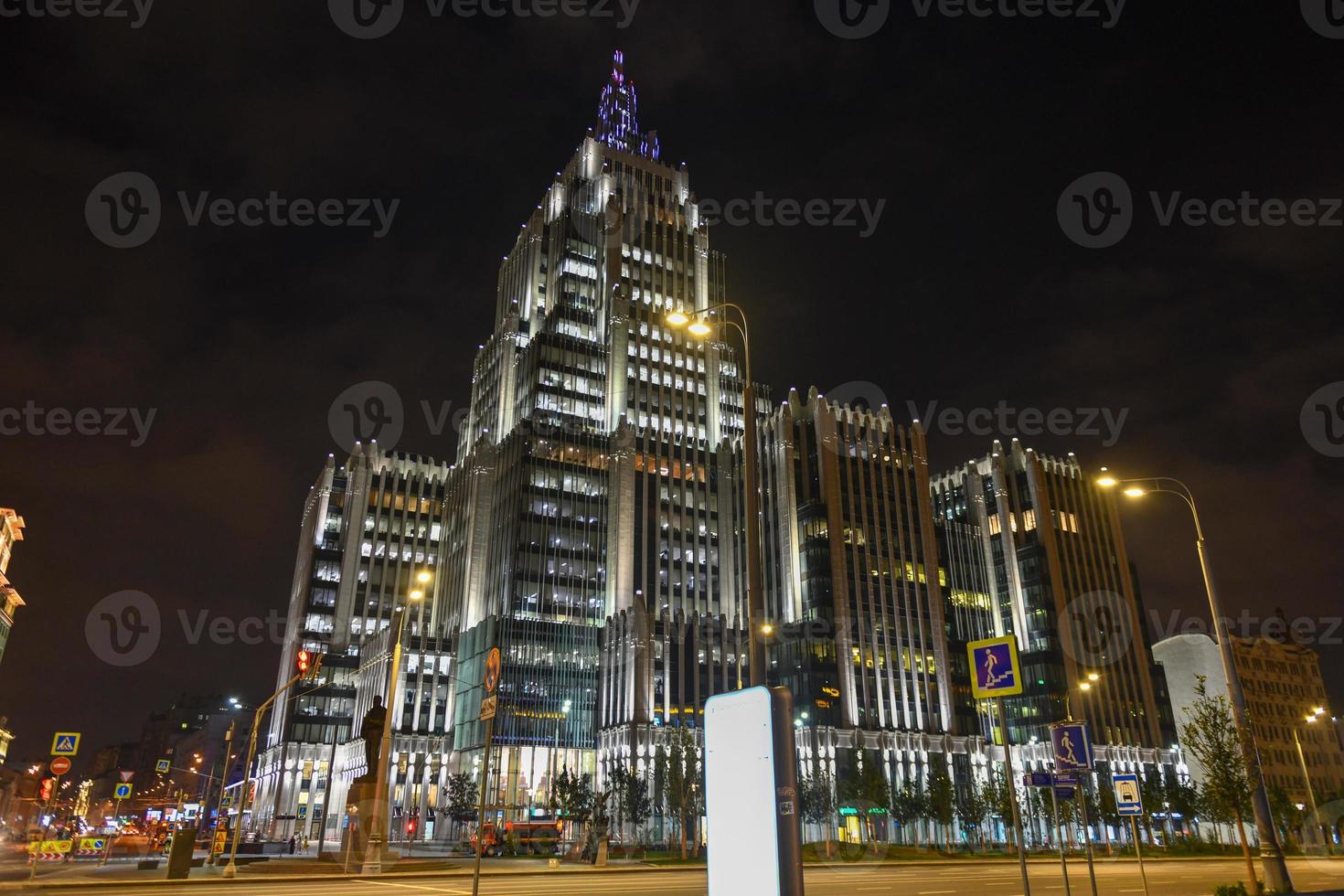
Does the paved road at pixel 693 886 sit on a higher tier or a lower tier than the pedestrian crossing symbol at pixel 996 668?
lower

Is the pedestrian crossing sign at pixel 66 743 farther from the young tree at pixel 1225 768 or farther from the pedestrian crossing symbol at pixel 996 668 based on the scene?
the young tree at pixel 1225 768

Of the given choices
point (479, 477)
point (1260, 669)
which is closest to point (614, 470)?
point (479, 477)

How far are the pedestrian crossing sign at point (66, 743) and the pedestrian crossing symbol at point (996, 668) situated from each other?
105ft

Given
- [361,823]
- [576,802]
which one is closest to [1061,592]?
[576,802]

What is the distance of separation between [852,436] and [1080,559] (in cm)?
4521

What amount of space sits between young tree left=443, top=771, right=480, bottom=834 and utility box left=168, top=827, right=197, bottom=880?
58725 mm

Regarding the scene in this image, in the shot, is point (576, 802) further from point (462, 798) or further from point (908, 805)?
point (908, 805)

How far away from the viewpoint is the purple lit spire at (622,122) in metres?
156

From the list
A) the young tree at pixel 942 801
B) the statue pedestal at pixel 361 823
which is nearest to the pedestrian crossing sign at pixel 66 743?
the statue pedestal at pixel 361 823

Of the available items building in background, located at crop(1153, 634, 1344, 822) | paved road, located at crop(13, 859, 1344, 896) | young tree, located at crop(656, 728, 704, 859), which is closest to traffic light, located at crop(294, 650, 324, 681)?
paved road, located at crop(13, 859, 1344, 896)

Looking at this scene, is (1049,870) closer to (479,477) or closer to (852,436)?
(852,436)

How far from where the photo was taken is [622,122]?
525 ft

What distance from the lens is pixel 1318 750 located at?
469 ft

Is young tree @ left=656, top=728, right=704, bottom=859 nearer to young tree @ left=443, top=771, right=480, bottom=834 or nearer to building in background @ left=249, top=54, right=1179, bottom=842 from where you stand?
building in background @ left=249, top=54, right=1179, bottom=842
